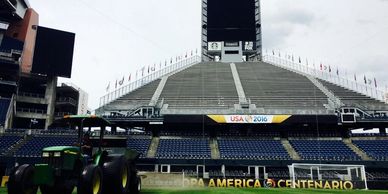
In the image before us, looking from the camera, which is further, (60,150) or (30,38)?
(30,38)

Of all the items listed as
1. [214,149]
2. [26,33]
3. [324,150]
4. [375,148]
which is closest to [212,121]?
[214,149]

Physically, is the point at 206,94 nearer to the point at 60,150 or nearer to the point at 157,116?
the point at 157,116

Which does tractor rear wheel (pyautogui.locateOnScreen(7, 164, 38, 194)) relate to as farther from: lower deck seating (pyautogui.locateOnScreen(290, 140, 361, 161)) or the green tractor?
lower deck seating (pyautogui.locateOnScreen(290, 140, 361, 161))

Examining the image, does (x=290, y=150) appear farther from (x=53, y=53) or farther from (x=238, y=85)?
(x=53, y=53)

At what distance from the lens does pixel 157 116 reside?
138 feet

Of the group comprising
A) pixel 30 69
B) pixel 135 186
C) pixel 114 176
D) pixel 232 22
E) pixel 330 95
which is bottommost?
pixel 135 186

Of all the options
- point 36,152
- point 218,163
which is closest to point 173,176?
point 218,163

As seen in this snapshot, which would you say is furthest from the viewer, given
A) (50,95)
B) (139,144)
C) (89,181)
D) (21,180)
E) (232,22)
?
(232,22)

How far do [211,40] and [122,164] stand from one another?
184ft

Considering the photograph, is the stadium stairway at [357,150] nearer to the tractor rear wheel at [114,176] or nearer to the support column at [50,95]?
the tractor rear wheel at [114,176]

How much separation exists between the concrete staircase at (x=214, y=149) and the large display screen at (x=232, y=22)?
97.5 feet

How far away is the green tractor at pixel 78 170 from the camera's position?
1026cm

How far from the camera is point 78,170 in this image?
11.9 m

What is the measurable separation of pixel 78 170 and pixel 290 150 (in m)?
32.7
